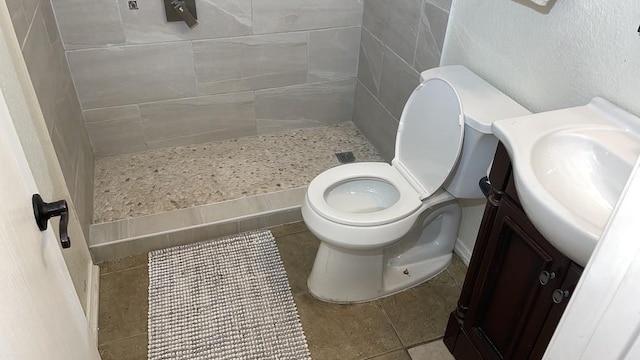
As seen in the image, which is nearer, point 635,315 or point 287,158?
point 635,315

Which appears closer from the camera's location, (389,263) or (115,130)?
(389,263)

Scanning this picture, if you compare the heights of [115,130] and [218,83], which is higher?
[218,83]

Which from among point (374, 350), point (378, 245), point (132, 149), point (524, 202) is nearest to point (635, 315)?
point (524, 202)

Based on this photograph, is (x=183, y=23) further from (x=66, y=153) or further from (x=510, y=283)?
(x=510, y=283)

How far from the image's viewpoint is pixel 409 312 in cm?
187

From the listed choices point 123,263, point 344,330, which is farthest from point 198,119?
point 344,330

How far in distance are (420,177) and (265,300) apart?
0.74 meters

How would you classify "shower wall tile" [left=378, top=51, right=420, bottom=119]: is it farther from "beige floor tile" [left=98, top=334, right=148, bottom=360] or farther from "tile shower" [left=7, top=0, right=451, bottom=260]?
"beige floor tile" [left=98, top=334, right=148, bottom=360]

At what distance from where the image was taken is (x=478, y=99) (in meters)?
1.59

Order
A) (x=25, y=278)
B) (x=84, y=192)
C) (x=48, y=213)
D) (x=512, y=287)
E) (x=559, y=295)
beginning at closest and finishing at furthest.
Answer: (x=25, y=278) → (x=48, y=213) → (x=559, y=295) → (x=512, y=287) → (x=84, y=192)

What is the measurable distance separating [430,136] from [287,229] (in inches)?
32.2

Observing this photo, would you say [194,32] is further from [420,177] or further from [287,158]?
[420,177]

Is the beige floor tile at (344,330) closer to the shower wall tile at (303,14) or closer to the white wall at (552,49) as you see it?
the white wall at (552,49)

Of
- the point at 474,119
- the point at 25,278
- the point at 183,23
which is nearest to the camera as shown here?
the point at 25,278
